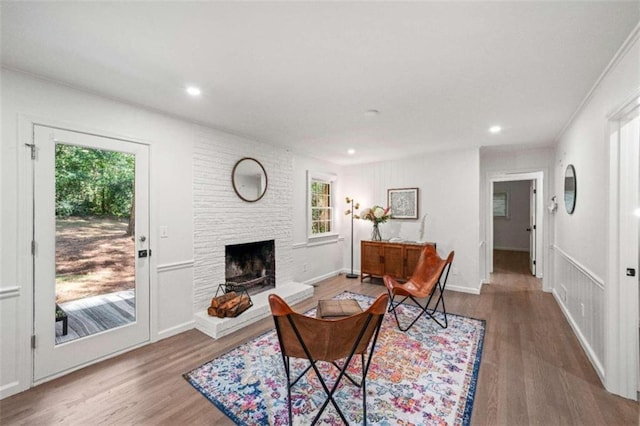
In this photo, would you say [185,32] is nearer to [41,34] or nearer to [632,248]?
[41,34]

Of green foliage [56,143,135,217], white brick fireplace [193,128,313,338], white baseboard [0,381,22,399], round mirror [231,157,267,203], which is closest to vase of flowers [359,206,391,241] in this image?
white brick fireplace [193,128,313,338]

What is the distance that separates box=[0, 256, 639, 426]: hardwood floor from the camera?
171cm

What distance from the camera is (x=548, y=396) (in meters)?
1.89

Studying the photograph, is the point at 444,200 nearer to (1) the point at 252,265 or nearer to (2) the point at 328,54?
(1) the point at 252,265

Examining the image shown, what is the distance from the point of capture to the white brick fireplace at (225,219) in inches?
123

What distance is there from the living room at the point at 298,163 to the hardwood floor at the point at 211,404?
121mm

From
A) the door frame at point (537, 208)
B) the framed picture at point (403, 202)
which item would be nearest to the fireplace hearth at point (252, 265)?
the framed picture at point (403, 202)

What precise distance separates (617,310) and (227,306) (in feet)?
11.4

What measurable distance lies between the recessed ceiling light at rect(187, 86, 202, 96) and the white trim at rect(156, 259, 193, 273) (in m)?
1.82

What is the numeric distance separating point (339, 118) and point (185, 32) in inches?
68.7

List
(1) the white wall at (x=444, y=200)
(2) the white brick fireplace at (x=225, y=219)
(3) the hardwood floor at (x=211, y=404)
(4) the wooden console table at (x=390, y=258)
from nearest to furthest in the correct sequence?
(3) the hardwood floor at (x=211, y=404) → (2) the white brick fireplace at (x=225, y=219) → (1) the white wall at (x=444, y=200) → (4) the wooden console table at (x=390, y=258)

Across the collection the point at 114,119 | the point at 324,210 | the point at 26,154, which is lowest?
the point at 324,210

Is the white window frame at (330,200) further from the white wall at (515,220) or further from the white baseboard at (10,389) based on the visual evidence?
the white wall at (515,220)

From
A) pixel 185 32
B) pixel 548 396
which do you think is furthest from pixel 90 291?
pixel 548 396
